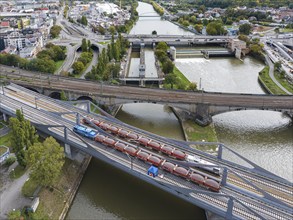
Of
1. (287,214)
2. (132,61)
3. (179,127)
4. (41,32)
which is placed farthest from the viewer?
(41,32)

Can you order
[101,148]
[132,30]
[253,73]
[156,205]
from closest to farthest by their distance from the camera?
[156,205]
[101,148]
[253,73]
[132,30]

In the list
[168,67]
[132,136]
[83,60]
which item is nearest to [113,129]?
[132,136]

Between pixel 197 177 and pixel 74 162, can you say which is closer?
pixel 197 177

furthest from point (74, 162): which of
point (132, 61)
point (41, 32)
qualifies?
point (41, 32)

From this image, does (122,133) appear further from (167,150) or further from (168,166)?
(168,166)

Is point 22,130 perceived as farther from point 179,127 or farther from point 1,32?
point 1,32

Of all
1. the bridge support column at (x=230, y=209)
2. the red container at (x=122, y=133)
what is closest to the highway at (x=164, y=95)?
the red container at (x=122, y=133)

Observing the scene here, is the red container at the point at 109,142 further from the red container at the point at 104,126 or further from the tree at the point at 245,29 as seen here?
the tree at the point at 245,29
